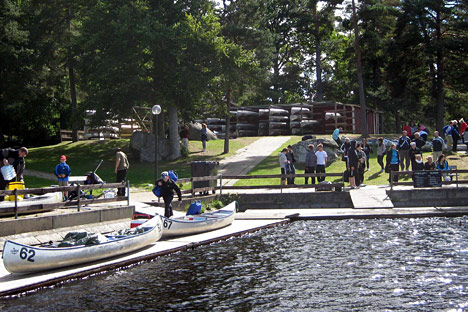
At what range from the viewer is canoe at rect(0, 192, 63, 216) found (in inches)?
647

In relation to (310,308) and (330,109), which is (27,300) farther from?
(330,109)

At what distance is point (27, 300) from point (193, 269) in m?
4.25

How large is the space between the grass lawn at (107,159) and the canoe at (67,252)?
14.8 m

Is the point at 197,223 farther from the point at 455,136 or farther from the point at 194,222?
the point at 455,136

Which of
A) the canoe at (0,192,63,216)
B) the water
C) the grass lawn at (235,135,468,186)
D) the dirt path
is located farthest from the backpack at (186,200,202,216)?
the dirt path

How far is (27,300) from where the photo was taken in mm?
11836

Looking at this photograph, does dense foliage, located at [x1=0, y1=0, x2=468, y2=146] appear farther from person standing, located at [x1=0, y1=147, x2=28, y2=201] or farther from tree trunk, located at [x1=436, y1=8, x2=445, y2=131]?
person standing, located at [x1=0, y1=147, x2=28, y2=201]

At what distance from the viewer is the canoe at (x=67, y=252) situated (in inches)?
512

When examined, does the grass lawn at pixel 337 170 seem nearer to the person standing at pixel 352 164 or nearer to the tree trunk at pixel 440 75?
the person standing at pixel 352 164

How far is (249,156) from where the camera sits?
41.5 m

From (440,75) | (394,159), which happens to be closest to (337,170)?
(394,159)

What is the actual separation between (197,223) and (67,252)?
593cm

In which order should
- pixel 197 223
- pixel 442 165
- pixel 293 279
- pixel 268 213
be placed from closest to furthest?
pixel 293 279, pixel 197 223, pixel 268 213, pixel 442 165

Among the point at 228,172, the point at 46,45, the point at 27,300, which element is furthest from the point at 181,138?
the point at 27,300
